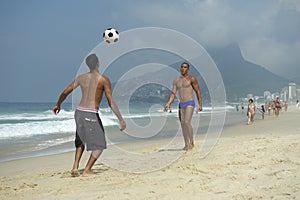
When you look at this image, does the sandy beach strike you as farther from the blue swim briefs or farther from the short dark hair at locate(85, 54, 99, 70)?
the short dark hair at locate(85, 54, 99, 70)

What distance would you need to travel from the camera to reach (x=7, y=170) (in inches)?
297

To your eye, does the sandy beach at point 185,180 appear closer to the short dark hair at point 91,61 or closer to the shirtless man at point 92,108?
the shirtless man at point 92,108

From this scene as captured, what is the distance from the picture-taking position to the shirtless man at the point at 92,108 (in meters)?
5.18

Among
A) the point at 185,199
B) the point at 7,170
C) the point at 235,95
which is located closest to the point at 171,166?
the point at 185,199

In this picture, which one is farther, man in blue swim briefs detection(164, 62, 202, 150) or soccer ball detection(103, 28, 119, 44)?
man in blue swim briefs detection(164, 62, 202, 150)

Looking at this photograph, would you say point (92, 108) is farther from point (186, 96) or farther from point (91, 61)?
point (186, 96)

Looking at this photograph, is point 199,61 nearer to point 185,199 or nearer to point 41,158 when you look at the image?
point 185,199

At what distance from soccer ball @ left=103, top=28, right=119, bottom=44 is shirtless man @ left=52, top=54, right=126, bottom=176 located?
2.21 feet

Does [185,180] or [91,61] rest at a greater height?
[91,61]

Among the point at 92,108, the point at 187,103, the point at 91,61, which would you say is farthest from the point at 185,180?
the point at 187,103

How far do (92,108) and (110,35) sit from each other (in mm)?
1478

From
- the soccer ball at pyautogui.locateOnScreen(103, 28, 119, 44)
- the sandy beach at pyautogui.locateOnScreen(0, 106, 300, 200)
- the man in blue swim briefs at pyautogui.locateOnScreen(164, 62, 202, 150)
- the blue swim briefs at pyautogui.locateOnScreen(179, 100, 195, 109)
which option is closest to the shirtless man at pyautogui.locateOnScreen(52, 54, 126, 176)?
the sandy beach at pyautogui.locateOnScreen(0, 106, 300, 200)

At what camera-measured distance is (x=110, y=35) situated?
19.4 feet

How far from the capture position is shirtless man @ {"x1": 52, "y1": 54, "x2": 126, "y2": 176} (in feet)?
17.0
